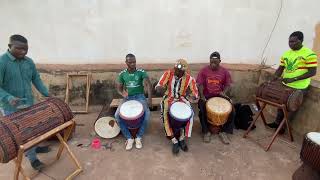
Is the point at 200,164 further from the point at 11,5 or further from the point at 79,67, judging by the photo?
the point at 11,5

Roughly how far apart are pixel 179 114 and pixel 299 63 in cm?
216

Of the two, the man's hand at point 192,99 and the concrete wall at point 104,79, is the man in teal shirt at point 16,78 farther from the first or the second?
the man's hand at point 192,99

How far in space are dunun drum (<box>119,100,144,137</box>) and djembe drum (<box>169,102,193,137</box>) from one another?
49cm

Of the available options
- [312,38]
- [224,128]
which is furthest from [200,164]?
[312,38]

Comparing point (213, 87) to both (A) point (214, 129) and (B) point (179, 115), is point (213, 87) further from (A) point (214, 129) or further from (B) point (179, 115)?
(B) point (179, 115)

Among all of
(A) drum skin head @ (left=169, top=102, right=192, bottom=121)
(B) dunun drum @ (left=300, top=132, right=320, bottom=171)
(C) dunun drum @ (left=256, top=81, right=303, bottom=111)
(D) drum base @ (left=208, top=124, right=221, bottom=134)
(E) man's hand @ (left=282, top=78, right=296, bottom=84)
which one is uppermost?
(E) man's hand @ (left=282, top=78, right=296, bottom=84)

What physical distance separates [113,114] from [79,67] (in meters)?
1.51

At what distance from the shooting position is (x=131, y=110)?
4.57 metres

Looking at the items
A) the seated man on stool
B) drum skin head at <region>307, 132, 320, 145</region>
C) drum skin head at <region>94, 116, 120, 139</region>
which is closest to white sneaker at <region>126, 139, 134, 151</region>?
drum skin head at <region>94, 116, 120, 139</region>

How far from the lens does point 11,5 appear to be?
5.65m

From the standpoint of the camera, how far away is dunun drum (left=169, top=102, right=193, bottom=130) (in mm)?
4477

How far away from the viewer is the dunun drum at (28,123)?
3.08 meters

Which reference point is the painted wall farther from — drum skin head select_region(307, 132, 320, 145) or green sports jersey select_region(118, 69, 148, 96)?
drum skin head select_region(307, 132, 320, 145)

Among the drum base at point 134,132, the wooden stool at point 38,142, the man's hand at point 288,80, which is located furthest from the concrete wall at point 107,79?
the wooden stool at point 38,142
